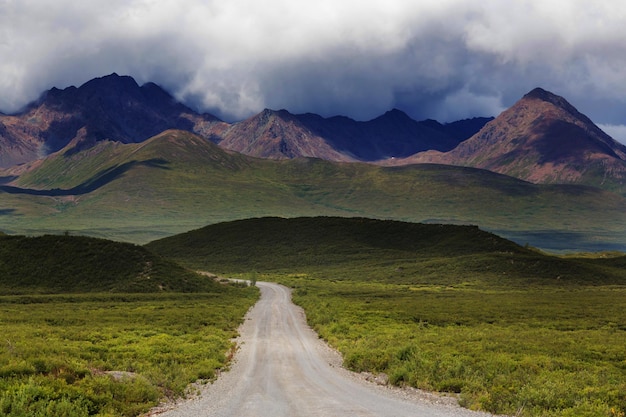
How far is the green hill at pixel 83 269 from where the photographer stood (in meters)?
106

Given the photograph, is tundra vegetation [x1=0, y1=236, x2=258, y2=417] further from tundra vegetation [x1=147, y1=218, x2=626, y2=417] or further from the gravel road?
tundra vegetation [x1=147, y1=218, x2=626, y2=417]

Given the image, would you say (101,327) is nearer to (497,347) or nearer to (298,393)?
(298,393)

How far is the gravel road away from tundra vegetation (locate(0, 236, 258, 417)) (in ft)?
6.31

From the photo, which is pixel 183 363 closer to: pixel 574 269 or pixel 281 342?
pixel 281 342

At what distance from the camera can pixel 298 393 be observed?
26.8 meters

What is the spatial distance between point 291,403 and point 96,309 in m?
60.4

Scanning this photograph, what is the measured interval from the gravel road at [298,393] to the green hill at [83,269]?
71.7m

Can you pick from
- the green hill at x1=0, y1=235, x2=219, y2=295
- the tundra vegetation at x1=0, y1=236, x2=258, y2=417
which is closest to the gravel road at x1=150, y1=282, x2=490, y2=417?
the tundra vegetation at x1=0, y1=236, x2=258, y2=417

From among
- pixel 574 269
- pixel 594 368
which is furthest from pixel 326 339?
pixel 574 269

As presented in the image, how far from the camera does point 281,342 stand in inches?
1921

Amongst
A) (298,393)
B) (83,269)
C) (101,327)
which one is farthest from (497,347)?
(83,269)

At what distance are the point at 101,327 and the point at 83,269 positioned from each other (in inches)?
2549

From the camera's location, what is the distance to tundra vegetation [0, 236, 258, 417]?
910 inches

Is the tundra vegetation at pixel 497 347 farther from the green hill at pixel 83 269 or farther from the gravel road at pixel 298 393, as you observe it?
the green hill at pixel 83 269
